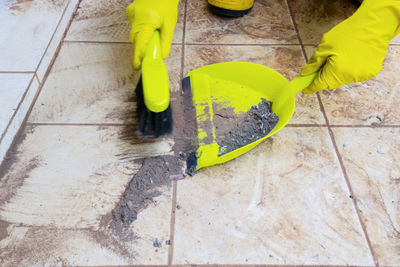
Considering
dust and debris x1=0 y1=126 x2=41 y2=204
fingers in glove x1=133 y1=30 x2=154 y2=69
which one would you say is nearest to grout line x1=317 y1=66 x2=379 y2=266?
fingers in glove x1=133 y1=30 x2=154 y2=69

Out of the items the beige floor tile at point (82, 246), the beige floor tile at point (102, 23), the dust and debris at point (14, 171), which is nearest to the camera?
the beige floor tile at point (82, 246)

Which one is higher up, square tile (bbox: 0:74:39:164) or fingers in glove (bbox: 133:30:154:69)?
fingers in glove (bbox: 133:30:154:69)

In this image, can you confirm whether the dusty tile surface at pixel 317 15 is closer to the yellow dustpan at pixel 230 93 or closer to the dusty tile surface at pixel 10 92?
the yellow dustpan at pixel 230 93

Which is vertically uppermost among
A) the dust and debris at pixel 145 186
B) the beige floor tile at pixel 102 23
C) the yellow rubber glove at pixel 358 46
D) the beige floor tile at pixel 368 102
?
the yellow rubber glove at pixel 358 46

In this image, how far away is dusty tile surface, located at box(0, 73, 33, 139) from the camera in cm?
90

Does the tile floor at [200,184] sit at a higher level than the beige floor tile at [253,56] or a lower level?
lower

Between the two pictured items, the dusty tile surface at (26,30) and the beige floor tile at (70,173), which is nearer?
the beige floor tile at (70,173)

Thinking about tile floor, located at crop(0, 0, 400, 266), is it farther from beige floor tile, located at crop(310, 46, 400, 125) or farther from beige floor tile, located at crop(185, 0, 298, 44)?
beige floor tile, located at crop(185, 0, 298, 44)

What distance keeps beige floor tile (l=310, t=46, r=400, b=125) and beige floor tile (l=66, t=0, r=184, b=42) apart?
2.06ft

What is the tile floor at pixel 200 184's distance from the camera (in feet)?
2.27

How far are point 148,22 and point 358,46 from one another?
0.58m

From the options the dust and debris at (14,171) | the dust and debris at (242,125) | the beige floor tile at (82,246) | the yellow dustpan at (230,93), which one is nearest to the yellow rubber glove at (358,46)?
the yellow dustpan at (230,93)

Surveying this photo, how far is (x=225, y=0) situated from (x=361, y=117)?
2.37 ft

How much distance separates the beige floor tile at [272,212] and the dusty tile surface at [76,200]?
0.25 ft
